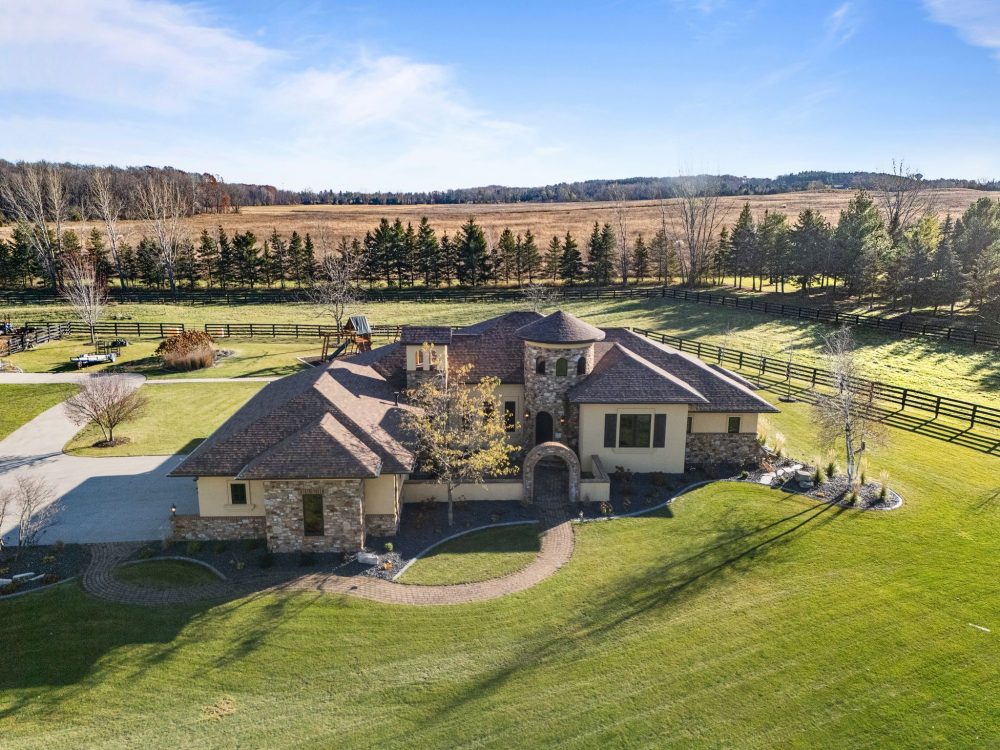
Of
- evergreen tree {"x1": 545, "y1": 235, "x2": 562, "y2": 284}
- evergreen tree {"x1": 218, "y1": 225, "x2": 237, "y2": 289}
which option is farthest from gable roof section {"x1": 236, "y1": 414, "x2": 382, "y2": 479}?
evergreen tree {"x1": 218, "y1": 225, "x2": 237, "y2": 289}

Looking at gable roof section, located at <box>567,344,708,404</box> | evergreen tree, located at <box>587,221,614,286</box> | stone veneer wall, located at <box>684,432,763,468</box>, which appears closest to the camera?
gable roof section, located at <box>567,344,708,404</box>

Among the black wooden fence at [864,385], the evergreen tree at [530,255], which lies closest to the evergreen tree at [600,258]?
the evergreen tree at [530,255]

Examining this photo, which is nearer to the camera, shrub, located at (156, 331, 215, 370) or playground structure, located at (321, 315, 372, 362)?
playground structure, located at (321, 315, 372, 362)

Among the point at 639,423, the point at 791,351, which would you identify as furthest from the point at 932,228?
the point at 639,423

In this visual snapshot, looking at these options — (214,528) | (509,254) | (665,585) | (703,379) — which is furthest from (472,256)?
(665,585)

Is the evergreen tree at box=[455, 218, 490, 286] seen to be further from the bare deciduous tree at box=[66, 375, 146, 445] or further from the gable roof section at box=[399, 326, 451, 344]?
the bare deciduous tree at box=[66, 375, 146, 445]

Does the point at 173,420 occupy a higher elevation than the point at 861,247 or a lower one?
lower

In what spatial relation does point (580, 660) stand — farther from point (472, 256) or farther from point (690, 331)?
point (472, 256)

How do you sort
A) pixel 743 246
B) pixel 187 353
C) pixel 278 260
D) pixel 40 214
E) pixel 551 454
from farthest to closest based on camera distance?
pixel 278 260 < pixel 743 246 < pixel 40 214 < pixel 187 353 < pixel 551 454
